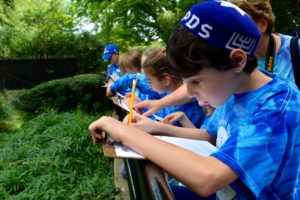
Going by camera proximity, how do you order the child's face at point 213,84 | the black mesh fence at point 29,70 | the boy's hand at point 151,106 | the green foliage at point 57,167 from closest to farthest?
the child's face at point 213,84 < the boy's hand at point 151,106 < the green foliage at point 57,167 < the black mesh fence at point 29,70

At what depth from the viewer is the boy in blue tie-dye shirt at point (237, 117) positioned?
110 cm

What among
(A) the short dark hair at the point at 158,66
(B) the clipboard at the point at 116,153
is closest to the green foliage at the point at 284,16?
(A) the short dark hair at the point at 158,66

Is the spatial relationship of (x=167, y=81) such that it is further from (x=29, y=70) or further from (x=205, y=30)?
(x=29, y=70)

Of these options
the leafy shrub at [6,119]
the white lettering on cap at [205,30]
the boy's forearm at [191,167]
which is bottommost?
the leafy shrub at [6,119]

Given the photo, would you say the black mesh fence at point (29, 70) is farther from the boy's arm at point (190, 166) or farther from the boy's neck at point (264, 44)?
the boy's arm at point (190, 166)

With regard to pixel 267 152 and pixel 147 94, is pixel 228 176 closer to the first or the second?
pixel 267 152

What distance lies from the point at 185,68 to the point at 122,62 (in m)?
3.77

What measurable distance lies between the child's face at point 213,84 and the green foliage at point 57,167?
7.07ft

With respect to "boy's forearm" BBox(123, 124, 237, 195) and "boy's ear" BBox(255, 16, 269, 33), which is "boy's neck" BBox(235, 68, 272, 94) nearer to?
"boy's forearm" BBox(123, 124, 237, 195)

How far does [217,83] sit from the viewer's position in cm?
121

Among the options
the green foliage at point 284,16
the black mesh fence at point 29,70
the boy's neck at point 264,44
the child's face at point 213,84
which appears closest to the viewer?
the child's face at point 213,84

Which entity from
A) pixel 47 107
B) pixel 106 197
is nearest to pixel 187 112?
pixel 106 197

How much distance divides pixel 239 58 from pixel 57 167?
303 centimetres

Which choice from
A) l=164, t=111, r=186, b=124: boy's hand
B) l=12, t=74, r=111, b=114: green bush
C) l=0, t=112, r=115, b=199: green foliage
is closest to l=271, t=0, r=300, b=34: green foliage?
l=0, t=112, r=115, b=199: green foliage
